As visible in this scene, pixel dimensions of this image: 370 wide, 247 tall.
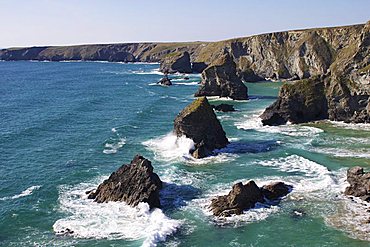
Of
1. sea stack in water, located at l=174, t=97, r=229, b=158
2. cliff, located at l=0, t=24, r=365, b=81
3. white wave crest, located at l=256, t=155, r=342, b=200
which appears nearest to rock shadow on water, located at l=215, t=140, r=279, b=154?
sea stack in water, located at l=174, t=97, r=229, b=158

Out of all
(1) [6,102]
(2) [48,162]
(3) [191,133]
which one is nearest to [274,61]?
(1) [6,102]

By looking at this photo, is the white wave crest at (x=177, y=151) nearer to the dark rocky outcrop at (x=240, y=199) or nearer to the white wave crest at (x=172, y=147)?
the white wave crest at (x=172, y=147)

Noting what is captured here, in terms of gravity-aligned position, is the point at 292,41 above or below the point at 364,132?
above

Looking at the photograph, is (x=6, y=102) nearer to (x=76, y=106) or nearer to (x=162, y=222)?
(x=76, y=106)

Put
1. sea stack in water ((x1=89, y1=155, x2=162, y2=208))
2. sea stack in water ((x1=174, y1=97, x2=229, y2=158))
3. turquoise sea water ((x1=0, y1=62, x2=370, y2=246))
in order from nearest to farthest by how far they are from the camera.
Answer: turquoise sea water ((x1=0, y1=62, x2=370, y2=246)), sea stack in water ((x1=89, y1=155, x2=162, y2=208)), sea stack in water ((x1=174, y1=97, x2=229, y2=158))

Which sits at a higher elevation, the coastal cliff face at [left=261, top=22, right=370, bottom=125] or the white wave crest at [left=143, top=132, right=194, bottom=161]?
the coastal cliff face at [left=261, top=22, right=370, bottom=125]

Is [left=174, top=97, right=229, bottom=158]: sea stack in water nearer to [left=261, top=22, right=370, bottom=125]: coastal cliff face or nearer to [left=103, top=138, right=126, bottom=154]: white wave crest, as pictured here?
[left=103, top=138, right=126, bottom=154]: white wave crest

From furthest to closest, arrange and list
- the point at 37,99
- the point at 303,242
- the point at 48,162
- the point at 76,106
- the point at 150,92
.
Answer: the point at 150,92 → the point at 37,99 → the point at 76,106 → the point at 48,162 → the point at 303,242

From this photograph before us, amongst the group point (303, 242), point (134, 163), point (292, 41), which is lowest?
point (303, 242)
